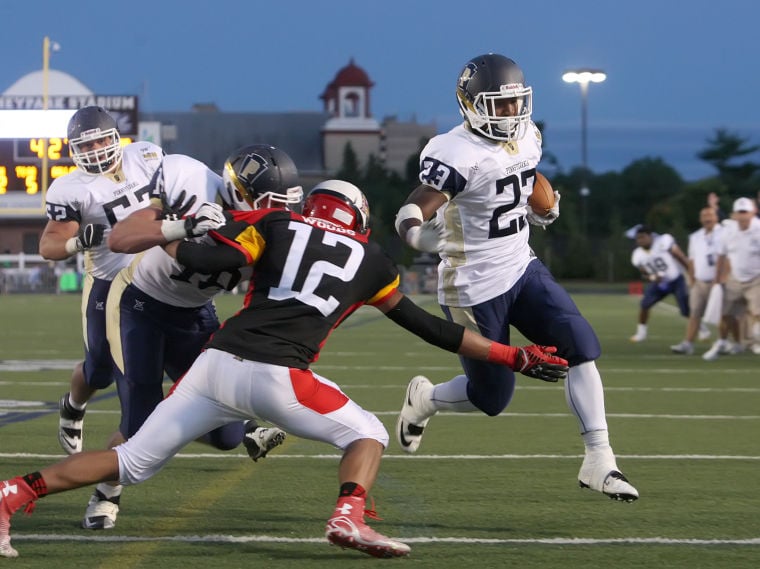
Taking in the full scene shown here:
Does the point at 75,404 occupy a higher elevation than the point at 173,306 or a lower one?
lower

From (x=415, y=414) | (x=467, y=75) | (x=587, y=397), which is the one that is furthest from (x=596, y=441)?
(x=467, y=75)

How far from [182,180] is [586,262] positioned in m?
40.8

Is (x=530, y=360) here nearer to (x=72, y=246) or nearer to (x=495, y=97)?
(x=495, y=97)

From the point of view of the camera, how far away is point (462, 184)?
5.34m

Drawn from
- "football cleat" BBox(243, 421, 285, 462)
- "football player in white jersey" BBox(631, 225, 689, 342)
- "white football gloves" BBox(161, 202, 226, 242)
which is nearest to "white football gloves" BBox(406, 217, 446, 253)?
"white football gloves" BBox(161, 202, 226, 242)

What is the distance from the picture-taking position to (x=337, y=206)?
4.39m

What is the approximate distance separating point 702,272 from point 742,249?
3.63 feet

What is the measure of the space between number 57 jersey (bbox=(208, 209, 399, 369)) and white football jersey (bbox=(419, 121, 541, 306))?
1.14 metres

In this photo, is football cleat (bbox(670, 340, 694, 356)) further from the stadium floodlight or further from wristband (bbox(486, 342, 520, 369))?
the stadium floodlight

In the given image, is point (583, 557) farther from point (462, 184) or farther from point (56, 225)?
point (56, 225)

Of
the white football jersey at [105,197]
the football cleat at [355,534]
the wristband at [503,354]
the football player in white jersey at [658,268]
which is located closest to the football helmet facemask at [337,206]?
the wristband at [503,354]

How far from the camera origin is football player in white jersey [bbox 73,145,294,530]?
181 inches

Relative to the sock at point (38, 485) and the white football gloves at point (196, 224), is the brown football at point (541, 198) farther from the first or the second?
the sock at point (38, 485)

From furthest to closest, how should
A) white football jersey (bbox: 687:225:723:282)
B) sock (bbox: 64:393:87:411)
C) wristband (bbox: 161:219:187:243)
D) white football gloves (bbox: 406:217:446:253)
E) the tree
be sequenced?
the tree, white football jersey (bbox: 687:225:723:282), sock (bbox: 64:393:87:411), white football gloves (bbox: 406:217:446:253), wristband (bbox: 161:219:187:243)
